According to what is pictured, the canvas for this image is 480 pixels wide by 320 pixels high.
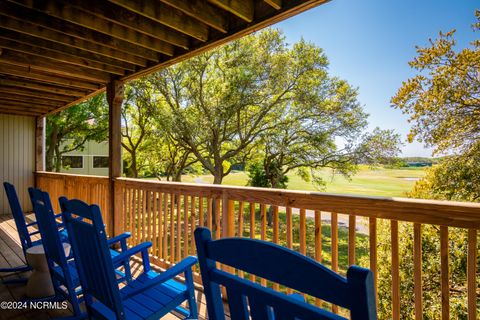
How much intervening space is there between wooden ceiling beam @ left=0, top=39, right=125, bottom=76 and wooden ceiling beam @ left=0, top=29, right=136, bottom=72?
8 cm

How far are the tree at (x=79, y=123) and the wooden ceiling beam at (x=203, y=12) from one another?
9.52m

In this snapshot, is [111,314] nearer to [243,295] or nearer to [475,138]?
[243,295]

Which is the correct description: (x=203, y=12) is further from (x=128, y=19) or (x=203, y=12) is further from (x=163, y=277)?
(x=163, y=277)

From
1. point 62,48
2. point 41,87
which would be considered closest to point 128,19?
point 62,48

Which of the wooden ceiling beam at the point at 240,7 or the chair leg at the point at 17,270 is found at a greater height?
the wooden ceiling beam at the point at 240,7

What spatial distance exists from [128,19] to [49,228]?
1.89 meters

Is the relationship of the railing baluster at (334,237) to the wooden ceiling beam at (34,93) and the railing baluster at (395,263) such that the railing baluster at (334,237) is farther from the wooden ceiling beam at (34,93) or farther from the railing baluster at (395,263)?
the wooden ceiling beam at (34,93)

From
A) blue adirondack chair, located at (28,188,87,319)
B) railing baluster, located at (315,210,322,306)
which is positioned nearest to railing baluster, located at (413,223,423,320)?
railing baluster, located at (315,210,322,306)

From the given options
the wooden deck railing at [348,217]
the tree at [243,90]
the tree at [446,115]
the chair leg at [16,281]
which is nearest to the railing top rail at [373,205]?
the wooden deck railing at [348,217]

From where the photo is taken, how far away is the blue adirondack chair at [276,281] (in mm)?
547

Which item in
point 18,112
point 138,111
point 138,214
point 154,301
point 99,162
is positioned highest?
point 138,111

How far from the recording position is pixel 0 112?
6320 millimetres

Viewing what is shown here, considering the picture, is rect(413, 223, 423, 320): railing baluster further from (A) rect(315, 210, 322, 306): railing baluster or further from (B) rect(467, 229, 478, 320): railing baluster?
(A) rect(315, 210, 322, 306): railing baluster

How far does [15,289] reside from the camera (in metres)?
2.69
